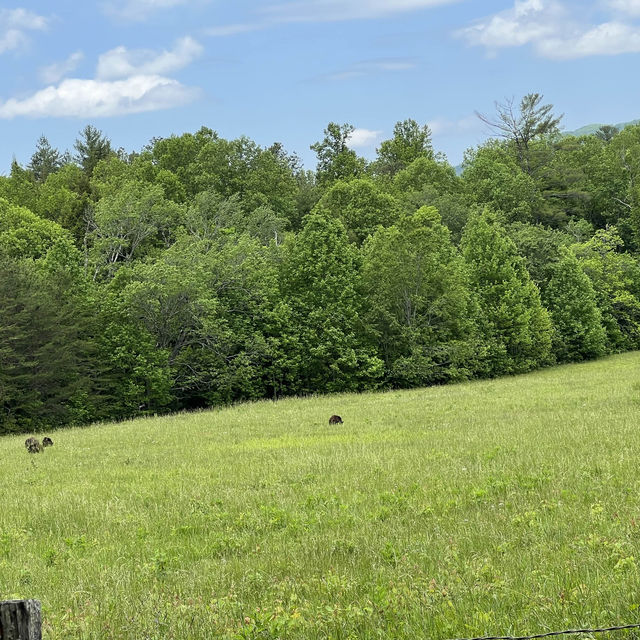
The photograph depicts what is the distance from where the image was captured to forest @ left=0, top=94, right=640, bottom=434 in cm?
4275

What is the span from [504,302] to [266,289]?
21719mm

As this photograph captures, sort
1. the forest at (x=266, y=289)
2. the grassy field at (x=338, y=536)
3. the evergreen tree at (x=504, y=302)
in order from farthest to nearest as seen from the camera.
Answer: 1. the evergreen tree at (x=504, y=302)
2. the forest at (x=266, y=289)
3. the grassy field at (x=338, y=536)

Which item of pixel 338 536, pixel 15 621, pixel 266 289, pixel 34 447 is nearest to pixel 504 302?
pixel 266 289

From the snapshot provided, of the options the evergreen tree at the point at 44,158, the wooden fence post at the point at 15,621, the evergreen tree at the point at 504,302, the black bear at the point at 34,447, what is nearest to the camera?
the wooden fence post at the point at 15,621

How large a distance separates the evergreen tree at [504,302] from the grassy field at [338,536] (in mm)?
38243

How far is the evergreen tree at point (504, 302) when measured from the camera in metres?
57.7

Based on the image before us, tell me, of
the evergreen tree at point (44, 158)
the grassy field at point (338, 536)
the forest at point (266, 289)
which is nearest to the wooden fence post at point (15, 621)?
the grassy field at point (338, 536)

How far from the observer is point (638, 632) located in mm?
5211

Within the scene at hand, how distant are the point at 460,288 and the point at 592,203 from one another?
5101cm

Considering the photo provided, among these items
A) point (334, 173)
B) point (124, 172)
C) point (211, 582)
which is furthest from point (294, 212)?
point (211, 582)

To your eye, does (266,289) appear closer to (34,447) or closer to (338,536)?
(34,447)

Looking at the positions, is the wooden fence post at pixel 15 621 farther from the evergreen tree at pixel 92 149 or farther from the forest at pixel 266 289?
the evergreen tree at pixel 92 149

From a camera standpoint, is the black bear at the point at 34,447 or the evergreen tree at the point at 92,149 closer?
the black bear at the point at 34,447

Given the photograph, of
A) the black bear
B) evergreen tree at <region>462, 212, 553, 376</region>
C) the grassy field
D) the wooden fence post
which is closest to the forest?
evergreen tree at <region>462, 212, 553, 376</region>
